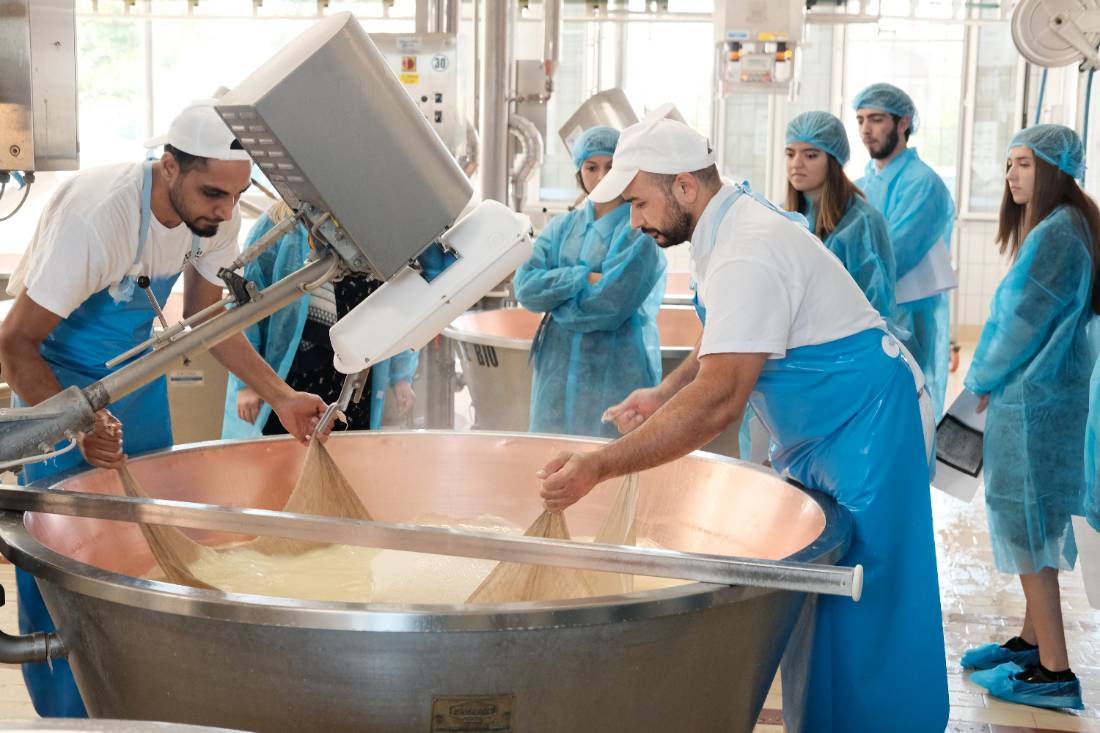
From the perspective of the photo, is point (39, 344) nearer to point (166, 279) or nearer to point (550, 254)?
point (166, 279)

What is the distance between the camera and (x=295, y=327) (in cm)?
298

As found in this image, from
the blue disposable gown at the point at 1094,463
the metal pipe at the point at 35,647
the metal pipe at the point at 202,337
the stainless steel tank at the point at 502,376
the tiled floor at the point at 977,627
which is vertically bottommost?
the tiled floor at the point at 977,627

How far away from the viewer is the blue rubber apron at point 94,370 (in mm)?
1927

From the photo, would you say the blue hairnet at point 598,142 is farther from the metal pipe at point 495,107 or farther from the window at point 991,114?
Result: the window at point 991,114

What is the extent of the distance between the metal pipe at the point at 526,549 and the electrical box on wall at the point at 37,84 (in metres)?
1.46

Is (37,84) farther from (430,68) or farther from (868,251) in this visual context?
(868,251)

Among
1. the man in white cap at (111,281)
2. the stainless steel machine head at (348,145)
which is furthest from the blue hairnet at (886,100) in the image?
the stainless steel machine head at (348,145)

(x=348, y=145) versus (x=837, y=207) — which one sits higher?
(x=348, y=145)

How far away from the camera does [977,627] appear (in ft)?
10.5

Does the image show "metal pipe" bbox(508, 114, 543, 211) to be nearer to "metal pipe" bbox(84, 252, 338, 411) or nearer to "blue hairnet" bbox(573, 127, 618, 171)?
"blue hairnet" bbox(573, 127, 618, 171)

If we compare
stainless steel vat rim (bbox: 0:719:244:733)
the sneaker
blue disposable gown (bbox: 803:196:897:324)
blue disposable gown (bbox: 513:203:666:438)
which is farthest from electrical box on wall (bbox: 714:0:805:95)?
stainless steel vat rim (bbox: 0:719:244:733)

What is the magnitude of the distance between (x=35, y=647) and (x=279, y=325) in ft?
5.09

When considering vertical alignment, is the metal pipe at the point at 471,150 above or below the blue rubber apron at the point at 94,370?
above

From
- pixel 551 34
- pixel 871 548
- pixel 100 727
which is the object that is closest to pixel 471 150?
pixel 551 34
